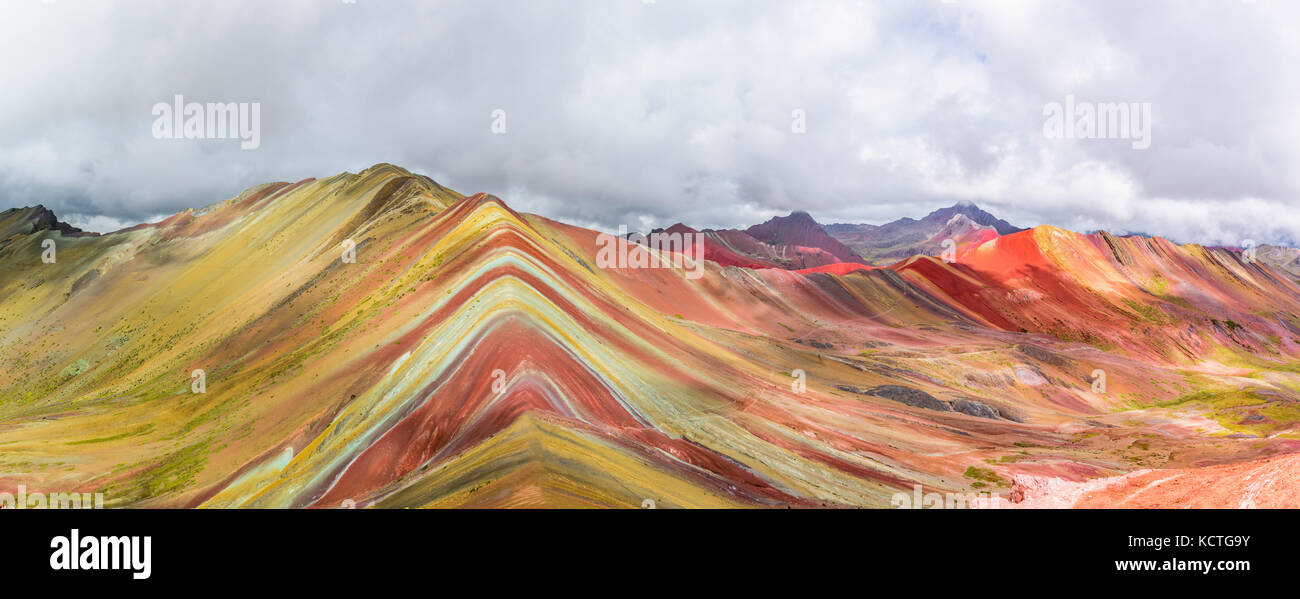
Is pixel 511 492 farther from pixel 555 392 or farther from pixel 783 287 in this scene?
pixel 783 287

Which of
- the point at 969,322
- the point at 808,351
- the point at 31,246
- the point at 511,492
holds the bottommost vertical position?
the point at 511,492

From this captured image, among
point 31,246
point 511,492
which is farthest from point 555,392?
point 31,246

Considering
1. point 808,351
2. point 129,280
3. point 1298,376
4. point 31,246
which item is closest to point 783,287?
point 808,351

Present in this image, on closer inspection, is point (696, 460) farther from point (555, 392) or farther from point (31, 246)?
point (31, 246)

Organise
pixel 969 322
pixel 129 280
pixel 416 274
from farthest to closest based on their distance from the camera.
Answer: pixel 969 322 < pixel 129 280 < pixel 416 274

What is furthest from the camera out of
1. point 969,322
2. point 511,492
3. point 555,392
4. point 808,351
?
point 969,322

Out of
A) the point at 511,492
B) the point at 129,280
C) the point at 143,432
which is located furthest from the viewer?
the point at 129,280

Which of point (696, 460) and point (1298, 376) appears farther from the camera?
point (1298, 376)

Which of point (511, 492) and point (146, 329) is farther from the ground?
point (146, 329)

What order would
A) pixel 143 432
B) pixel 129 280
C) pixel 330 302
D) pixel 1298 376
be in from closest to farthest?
pixel 143 432 → pixel 330 302 → pixel 129 280 → pixel 1298 376
